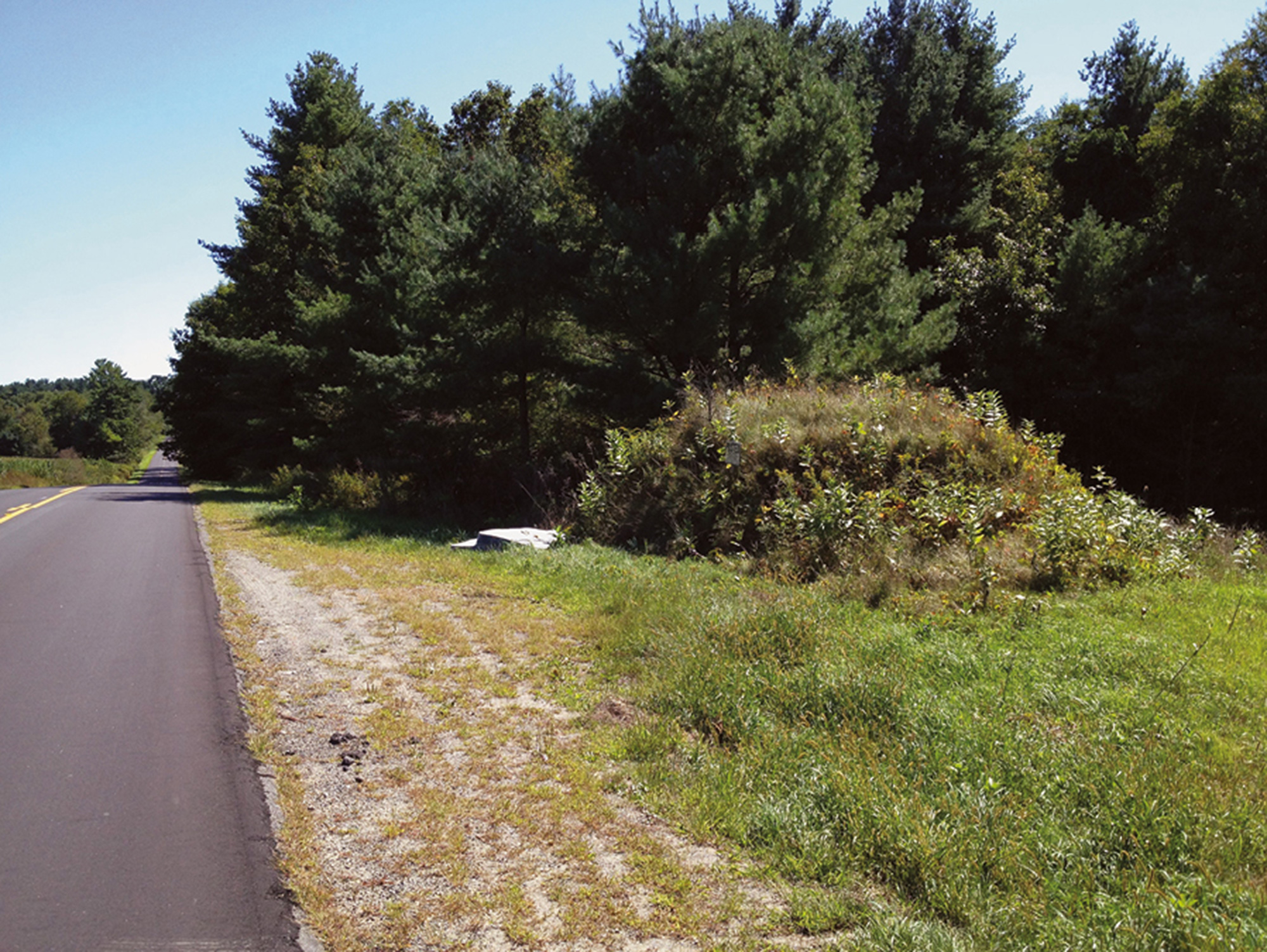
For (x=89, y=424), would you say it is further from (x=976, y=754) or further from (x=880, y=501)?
(x=976, y=754)

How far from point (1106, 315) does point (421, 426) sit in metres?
20.4

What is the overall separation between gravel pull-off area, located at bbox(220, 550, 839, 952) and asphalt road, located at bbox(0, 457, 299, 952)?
34 cm

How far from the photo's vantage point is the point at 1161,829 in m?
3.85

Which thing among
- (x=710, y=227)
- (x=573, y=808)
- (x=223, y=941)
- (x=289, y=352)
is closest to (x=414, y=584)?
(x=573, y=808)

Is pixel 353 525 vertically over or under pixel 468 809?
over

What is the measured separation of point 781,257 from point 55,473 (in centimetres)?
4442

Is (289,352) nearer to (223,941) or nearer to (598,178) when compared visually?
(598,178)

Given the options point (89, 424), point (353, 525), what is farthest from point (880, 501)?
point (89, 424)

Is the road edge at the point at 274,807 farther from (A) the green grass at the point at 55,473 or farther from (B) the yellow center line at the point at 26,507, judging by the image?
(A) the green grass at the point at 55,473

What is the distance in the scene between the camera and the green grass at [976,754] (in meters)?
3.43

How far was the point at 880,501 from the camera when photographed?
9.61 m

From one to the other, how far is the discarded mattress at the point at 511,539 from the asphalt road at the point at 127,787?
165 inches

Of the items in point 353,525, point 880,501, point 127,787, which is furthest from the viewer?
point 353,525

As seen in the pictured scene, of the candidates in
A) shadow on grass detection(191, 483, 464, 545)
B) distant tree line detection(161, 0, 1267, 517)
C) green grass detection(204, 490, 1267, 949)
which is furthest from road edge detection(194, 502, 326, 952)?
distant tree line detection(161, 0, 1267, 517)
